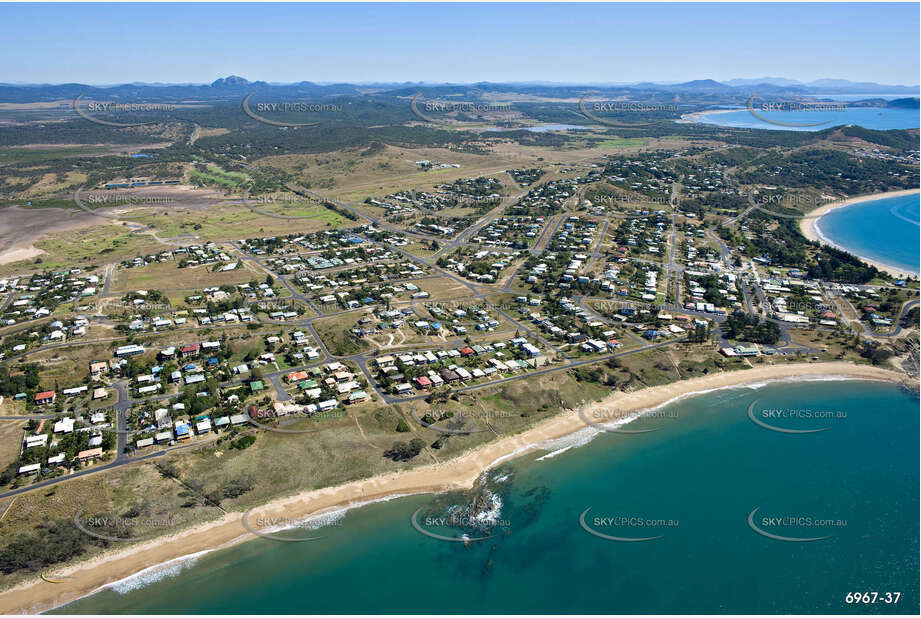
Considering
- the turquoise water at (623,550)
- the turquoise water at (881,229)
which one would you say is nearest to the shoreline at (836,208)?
the turquoise water at (881,229)

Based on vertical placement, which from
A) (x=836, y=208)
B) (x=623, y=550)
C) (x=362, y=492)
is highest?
(x=836, y=208)

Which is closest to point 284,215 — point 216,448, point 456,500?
point 216,448

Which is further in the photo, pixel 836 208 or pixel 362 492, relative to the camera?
pixel 836 208

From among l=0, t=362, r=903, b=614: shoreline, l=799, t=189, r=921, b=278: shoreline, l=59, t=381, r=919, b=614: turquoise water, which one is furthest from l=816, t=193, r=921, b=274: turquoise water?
l=59, t=381, r=919, b=614: turquoise water

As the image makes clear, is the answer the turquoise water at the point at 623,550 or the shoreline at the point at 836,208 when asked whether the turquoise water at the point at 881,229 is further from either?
the turquoise water at the point at 623,550

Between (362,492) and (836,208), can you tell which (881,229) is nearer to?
(836,208)

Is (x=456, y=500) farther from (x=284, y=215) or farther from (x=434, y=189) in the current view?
(x=434, y=189)

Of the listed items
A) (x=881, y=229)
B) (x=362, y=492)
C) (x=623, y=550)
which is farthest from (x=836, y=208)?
(x=362, y=492)
